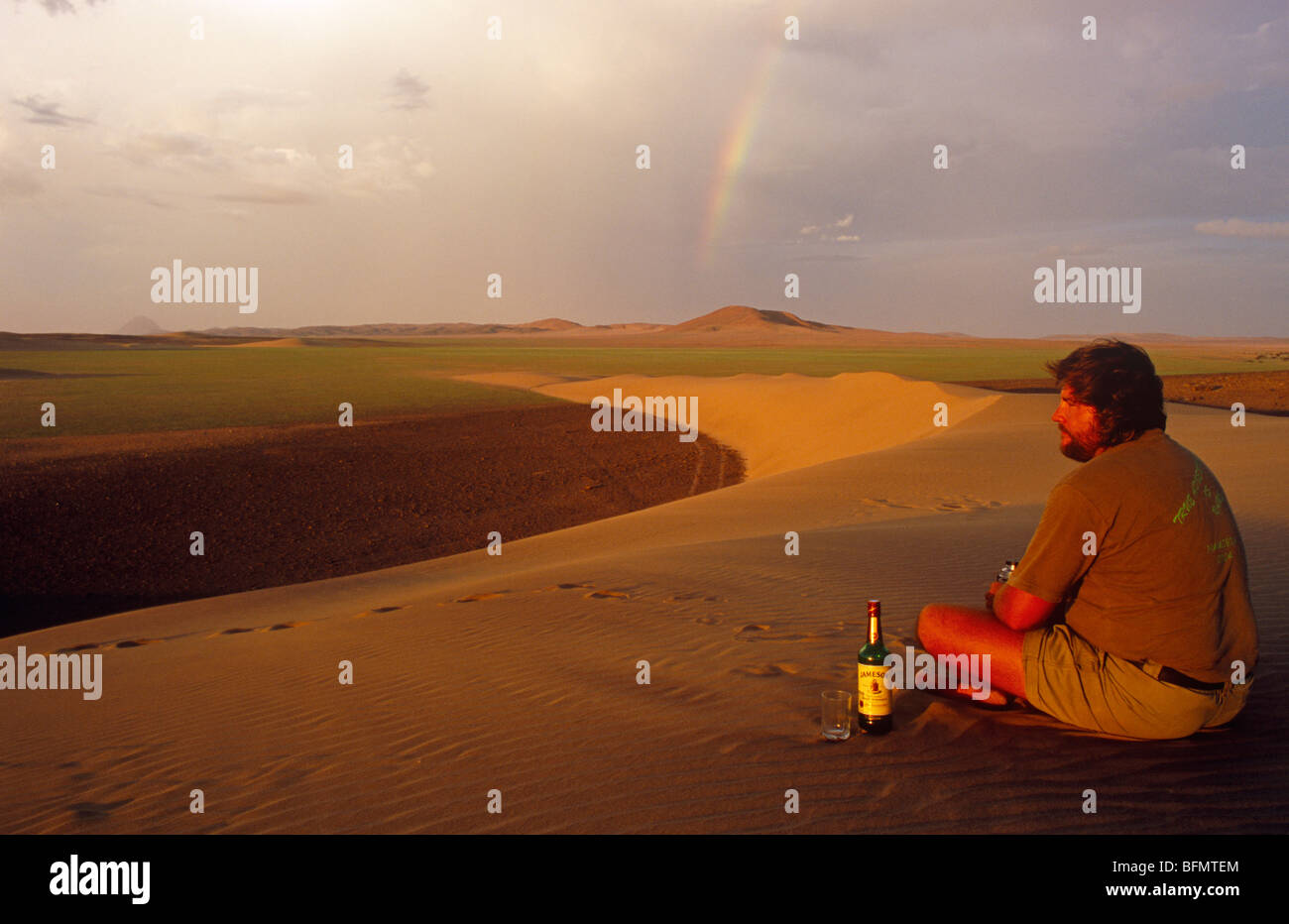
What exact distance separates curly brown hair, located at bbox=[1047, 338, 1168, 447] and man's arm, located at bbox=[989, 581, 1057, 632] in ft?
2.50

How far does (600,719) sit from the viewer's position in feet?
15.8

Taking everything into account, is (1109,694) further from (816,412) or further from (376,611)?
(816,412)

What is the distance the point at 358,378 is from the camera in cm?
6056

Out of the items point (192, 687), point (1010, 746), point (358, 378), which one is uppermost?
point (358, 378)

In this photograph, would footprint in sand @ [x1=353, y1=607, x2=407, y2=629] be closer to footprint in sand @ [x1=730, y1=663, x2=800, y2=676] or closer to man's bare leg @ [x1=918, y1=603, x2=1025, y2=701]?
footprint in sand @ [x1=730, y1=663, x2=800, y2=676]

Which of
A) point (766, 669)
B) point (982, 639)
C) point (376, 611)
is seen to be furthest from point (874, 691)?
point (376, 611)

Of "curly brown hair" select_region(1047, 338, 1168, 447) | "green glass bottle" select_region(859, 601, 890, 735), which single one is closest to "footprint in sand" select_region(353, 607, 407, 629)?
"green glass bottle" select_region(859, 601, 890, 735)

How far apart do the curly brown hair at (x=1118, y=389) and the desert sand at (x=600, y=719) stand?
150 centimetres

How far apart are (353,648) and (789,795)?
452 centimetres

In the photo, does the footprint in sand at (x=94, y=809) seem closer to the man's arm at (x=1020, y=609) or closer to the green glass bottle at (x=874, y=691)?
the green glass bottle at (x=874, y=691)

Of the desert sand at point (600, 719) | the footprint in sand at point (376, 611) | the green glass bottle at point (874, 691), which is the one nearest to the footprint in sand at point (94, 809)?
the desert sand at point (600, 719)

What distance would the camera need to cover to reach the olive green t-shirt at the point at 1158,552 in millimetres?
3539
